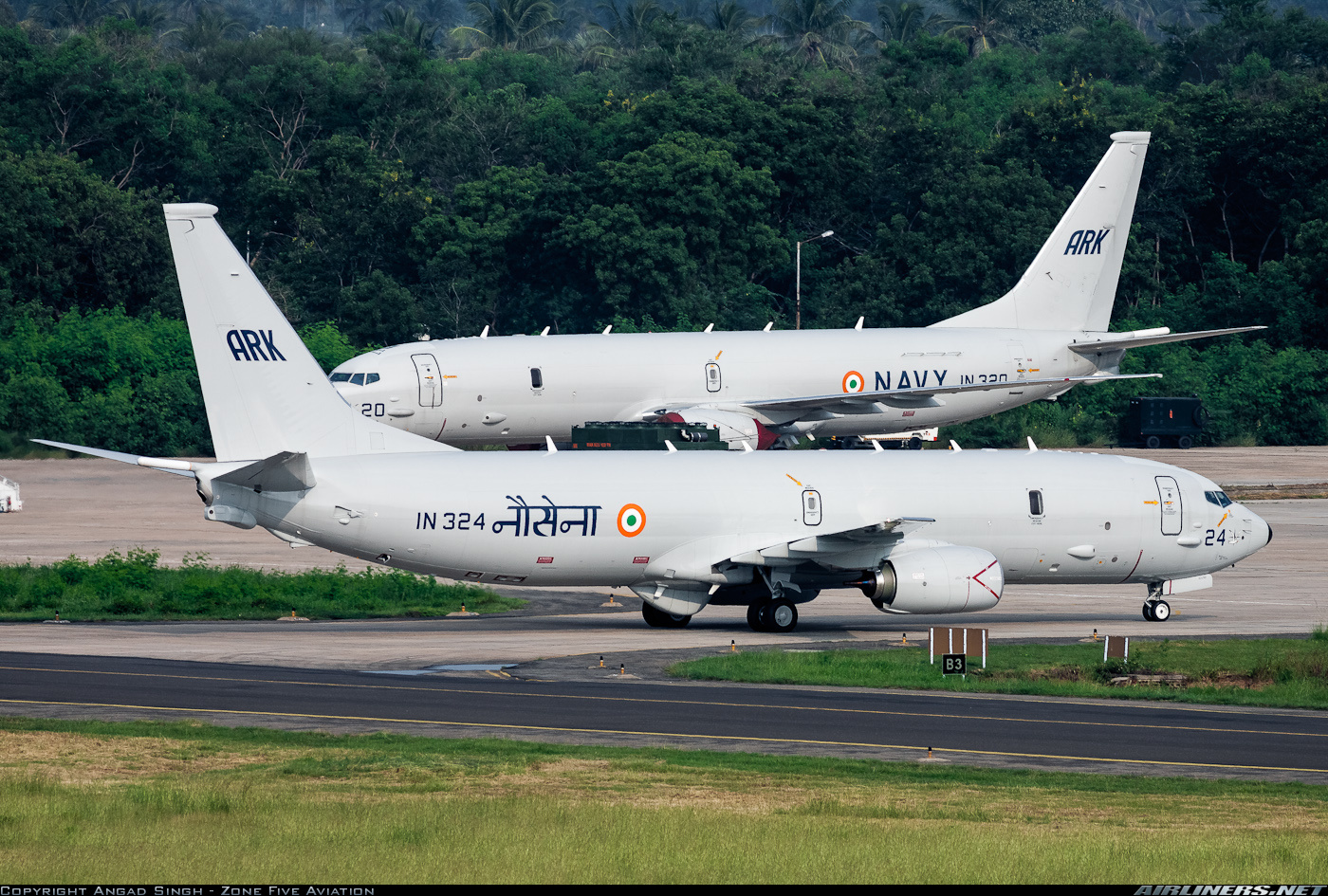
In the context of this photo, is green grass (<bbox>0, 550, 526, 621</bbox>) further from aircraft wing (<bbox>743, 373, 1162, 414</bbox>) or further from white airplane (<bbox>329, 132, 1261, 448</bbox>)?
aircraft wing (<bbox>743, 373, 1162, 414</bbox>)

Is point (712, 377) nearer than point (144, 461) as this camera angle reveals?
No

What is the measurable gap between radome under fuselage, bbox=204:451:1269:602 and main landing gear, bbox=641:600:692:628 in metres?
1.71

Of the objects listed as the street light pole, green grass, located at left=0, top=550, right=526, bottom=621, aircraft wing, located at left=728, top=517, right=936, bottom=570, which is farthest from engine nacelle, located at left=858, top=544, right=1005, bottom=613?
the street light pole

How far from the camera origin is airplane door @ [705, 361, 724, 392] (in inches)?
2466

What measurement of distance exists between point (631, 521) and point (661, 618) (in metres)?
3.63

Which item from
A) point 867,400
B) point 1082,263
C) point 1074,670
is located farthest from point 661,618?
point 1082,263

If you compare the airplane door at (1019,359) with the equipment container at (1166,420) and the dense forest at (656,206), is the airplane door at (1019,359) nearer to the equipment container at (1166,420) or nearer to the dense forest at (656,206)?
the equipment container at (1166,420)

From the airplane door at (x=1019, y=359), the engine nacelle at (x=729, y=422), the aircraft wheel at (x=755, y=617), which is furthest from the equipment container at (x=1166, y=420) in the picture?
the aircraft wheel at (x=755, y=617)

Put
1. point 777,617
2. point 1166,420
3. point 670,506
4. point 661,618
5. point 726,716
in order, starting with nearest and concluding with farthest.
A: point 726,716
point 670,506
point 777,617
point 661,618
point 1166,420

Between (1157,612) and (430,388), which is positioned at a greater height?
(430,388)

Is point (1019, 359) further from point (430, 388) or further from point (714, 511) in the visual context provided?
point (714, 511)

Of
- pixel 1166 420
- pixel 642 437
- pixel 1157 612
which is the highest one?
pixel 1166 420

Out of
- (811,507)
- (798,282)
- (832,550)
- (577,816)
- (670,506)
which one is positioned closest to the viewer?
(577,816)

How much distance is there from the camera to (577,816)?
20.3 m
